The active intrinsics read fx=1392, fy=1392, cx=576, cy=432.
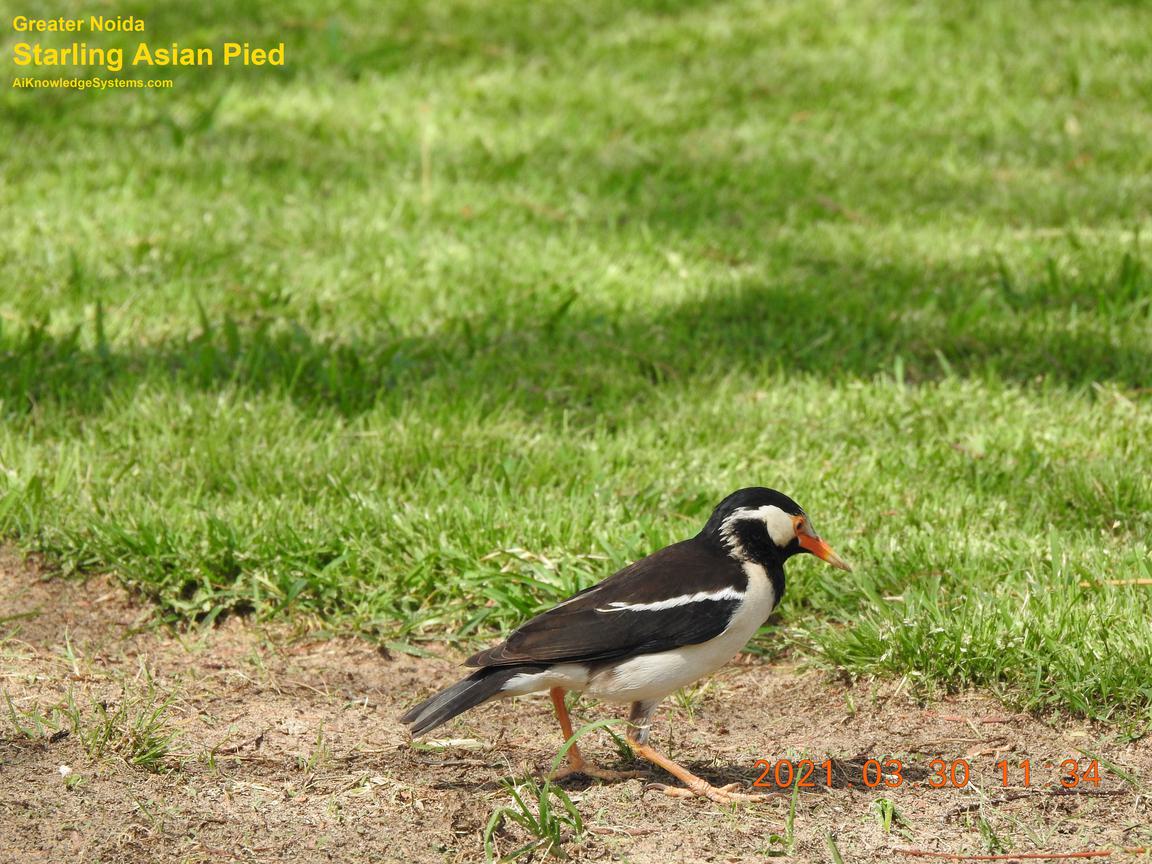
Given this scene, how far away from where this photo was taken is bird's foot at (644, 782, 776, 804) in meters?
3.76

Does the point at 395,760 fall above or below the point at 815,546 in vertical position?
below

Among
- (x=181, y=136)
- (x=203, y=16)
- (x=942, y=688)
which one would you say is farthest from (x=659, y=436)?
(x=203, y=16)

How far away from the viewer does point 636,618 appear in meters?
3.88

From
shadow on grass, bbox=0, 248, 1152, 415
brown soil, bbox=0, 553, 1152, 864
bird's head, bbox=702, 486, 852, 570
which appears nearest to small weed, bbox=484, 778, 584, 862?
brown soil, bbox=0, 553, 1152, 864

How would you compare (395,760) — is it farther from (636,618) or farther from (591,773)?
(636,618)

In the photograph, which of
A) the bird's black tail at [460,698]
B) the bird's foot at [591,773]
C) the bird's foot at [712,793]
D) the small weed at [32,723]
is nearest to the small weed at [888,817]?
the bird's foot at [712,793]

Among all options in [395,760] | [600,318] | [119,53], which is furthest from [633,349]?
[119,53]

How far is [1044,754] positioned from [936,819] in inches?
20.5

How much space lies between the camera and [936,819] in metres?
3.68

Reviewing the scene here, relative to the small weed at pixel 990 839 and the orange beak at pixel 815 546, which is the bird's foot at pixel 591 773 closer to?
the orange beak at pixel 815 546

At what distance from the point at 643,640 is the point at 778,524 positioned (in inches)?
22.0
